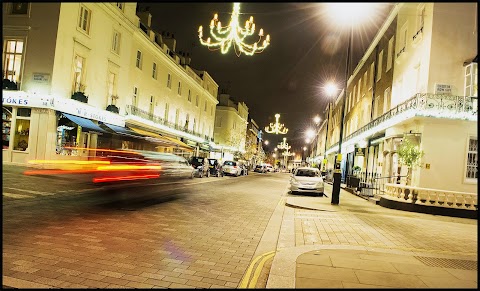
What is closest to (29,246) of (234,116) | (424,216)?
(424,216)

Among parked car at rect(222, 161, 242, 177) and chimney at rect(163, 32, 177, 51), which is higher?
chimney at rect(163, 32, 177, 51)

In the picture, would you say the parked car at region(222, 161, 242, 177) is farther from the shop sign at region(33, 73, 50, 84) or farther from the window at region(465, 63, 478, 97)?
the window at region(465, 63, 478, 97)

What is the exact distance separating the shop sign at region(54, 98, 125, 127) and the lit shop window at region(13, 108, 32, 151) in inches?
68.4

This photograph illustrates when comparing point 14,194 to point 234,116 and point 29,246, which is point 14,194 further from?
point 234,116

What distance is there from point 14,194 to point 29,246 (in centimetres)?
592

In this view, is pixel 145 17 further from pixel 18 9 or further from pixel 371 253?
pixel 371 253

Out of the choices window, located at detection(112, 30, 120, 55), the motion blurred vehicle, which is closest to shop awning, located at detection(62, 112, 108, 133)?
the motion blurred vehicle

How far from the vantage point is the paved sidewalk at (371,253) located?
15.9 ft

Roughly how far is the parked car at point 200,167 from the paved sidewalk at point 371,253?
59.6 feet

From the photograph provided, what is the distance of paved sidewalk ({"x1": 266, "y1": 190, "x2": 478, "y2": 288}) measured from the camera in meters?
4.84

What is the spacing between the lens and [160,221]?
9.02 m

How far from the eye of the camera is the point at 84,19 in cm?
2355

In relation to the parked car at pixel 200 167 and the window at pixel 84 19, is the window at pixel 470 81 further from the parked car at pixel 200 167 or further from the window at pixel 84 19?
the window at pixel 84 19

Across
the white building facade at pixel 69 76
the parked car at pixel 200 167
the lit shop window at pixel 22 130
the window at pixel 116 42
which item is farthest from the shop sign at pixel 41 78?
the parked car at pixel 200 167
